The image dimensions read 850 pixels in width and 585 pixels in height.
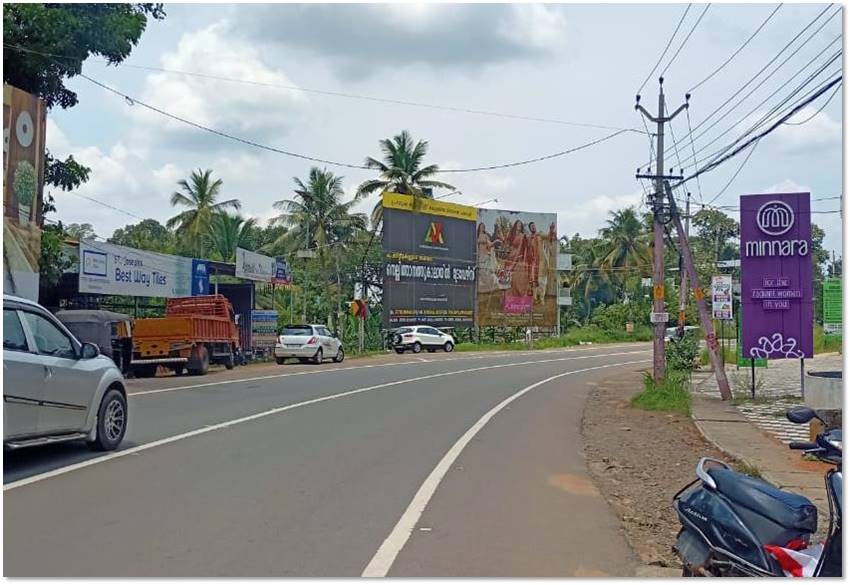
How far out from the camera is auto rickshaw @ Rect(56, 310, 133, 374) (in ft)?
77.3

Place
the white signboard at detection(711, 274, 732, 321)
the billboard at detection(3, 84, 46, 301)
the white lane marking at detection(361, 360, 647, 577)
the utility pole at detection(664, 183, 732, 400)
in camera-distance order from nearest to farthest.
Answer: the white lane marking at detection(361, 360, 647, 577) → the utility pole at detection(664, 183, 732, 400) → the billboard at detection(3, 84, 46, 301) → the white signboard at detection(711, 274, 732, 321)

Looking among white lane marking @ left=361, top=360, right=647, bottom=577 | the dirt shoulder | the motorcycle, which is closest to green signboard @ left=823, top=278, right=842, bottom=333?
the dirt shoulder

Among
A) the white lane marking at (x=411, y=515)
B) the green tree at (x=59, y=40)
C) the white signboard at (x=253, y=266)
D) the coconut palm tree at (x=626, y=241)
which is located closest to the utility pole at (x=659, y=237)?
the white lane marking at (x=411, y=515)

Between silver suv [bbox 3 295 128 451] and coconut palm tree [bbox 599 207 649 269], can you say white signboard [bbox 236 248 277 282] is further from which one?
coconut palm tree [bbox 599 207 649 269]

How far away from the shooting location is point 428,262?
48812 mm

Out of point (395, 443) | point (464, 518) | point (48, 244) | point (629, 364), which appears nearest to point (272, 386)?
point (48, 244)

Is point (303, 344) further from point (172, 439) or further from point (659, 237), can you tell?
point (172, 439)

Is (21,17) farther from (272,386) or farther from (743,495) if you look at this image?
(743,495)

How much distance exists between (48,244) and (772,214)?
16.9 meters

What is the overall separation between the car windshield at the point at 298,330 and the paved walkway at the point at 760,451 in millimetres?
18215

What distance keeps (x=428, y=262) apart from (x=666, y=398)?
3079 centimetres

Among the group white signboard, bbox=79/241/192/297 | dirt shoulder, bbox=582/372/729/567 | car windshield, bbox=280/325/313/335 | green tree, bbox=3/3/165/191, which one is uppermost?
green tree, bbox=3/3/165/191

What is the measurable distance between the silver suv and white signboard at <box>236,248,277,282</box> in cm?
2367

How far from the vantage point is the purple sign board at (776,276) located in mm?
18391
